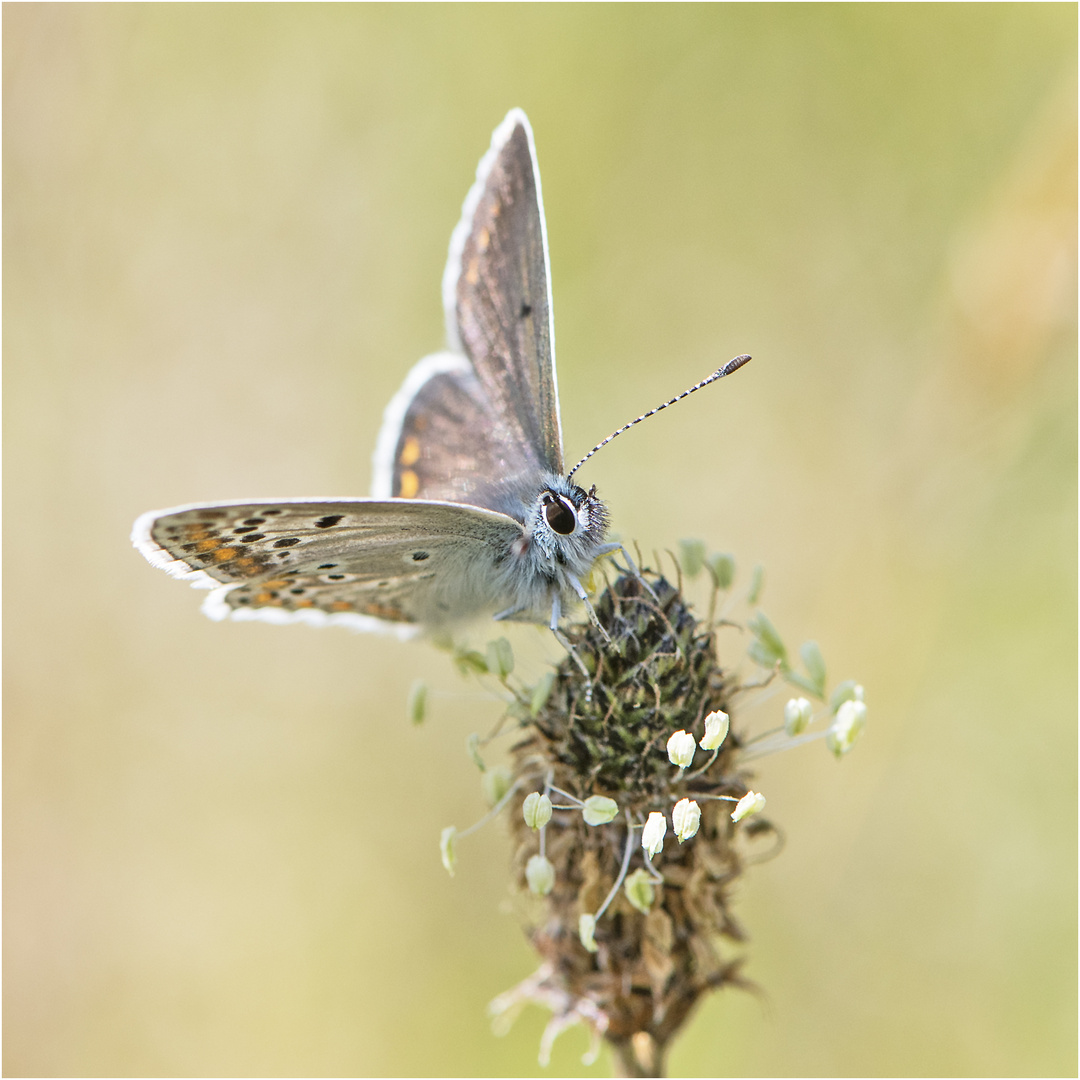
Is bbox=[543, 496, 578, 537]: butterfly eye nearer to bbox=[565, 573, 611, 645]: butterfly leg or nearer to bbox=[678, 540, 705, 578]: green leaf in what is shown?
bbox=[565, 573, 611, 645]: butterfly leg

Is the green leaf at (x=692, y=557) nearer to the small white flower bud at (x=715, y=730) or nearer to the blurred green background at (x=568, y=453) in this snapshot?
the small white flower bud at (x=715, y=730)

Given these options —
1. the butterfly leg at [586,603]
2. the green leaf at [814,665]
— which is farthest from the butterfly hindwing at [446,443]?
the green leaf at [814,665]

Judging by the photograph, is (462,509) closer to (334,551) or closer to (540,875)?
(334,551)

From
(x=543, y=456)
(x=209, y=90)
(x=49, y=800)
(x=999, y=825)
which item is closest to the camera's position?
(x=543, y=456)

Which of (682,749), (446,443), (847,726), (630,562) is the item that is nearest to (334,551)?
(446,443)

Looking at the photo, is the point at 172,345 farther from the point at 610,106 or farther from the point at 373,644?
the point at 610,106

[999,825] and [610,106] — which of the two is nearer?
[999,825]

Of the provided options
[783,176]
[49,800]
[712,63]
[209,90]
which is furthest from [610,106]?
[49,800]
